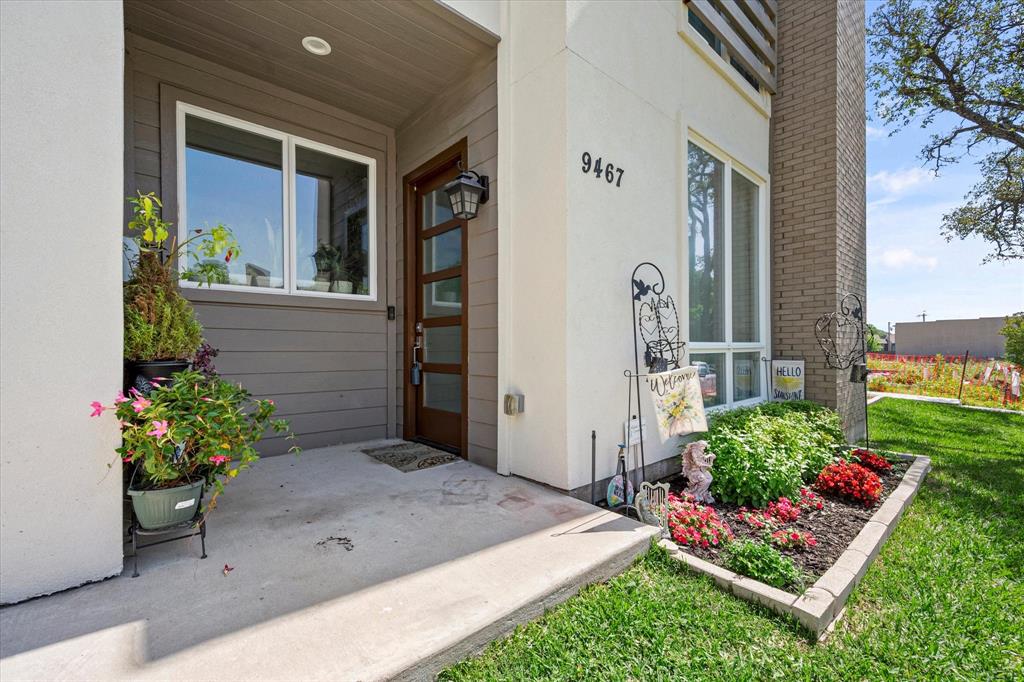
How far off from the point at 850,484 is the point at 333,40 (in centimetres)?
491

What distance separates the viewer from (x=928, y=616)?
1.95 m

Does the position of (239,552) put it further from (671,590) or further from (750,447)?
(750,447)

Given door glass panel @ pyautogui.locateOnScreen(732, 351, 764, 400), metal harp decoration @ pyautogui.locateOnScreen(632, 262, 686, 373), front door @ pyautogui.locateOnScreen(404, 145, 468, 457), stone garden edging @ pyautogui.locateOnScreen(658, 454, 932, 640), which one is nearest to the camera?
stone garden edging @ pyautogui.locateOnScreen(658, 454, 932, 640)

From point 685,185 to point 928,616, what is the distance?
316 centimetres

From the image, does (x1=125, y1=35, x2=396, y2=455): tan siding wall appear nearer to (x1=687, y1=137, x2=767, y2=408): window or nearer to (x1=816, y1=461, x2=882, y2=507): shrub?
(x1=687, y1=137, x2=767, y2=408): window

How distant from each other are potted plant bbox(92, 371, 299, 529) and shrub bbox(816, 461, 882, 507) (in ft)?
12.6

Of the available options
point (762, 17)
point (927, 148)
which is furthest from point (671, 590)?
point (927, 148)

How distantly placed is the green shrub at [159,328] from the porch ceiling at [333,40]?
205cm

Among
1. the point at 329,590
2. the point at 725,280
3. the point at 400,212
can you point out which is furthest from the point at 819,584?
the point at 400,212

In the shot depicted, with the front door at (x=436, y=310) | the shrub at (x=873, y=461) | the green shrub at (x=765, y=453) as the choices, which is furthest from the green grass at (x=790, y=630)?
the front door at (x=436, y=310)

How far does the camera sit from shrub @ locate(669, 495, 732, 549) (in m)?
2.43

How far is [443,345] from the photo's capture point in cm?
394

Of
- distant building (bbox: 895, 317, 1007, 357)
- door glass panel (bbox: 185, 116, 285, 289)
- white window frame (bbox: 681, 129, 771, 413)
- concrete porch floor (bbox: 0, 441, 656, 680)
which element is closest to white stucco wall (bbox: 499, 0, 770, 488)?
white window frame (bbox: 681, 129, 771, 413)

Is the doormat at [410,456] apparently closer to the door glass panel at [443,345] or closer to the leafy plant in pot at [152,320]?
the door glass panel at [443,345]
